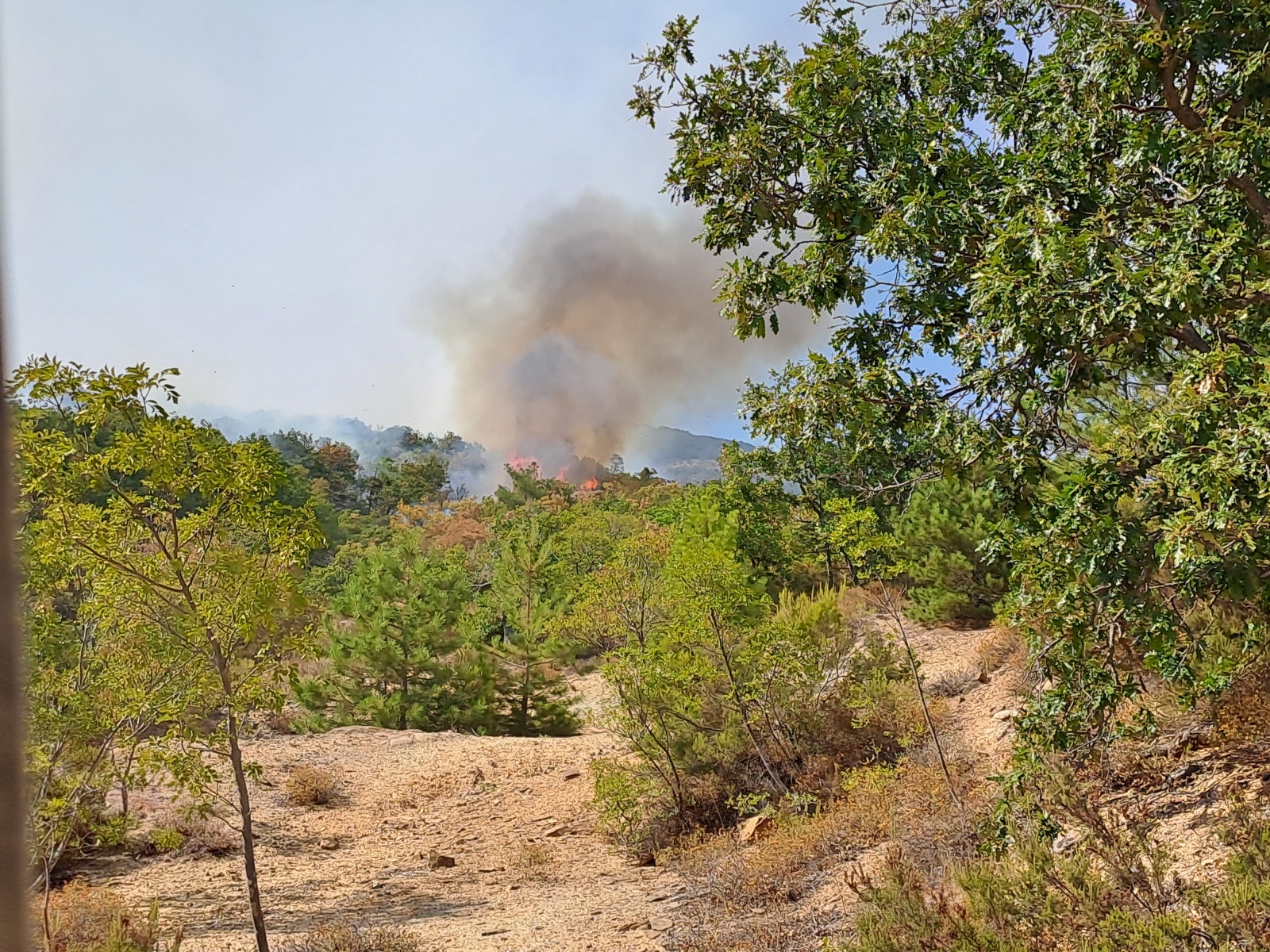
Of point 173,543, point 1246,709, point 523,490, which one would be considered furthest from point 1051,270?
point 523,490

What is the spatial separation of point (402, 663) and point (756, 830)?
383 inches

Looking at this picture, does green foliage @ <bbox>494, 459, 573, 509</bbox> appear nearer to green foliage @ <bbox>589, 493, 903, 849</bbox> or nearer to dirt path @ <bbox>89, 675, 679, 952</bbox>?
dirt path @ <bbox>89, 675, 679, 952</bbox>

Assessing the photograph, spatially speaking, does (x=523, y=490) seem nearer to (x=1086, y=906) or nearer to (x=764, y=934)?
(x=764, y=934)

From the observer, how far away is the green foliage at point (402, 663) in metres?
16.3

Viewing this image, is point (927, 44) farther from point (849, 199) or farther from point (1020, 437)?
point (1020, 437)

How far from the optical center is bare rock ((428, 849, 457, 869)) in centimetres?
988

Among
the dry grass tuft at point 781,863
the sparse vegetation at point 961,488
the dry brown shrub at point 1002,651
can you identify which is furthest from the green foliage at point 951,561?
the dry grass tuft at point 781,863

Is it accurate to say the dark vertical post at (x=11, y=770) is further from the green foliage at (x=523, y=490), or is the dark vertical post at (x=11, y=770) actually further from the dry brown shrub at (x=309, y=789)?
the green foliage at (x=523, y=490)

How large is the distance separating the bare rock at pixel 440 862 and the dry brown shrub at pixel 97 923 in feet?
10.00

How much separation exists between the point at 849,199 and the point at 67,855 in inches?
385

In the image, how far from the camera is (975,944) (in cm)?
409

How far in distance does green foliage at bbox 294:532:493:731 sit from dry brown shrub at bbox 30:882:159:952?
840cm

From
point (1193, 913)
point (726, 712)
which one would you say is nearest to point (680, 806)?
point (726, 712)

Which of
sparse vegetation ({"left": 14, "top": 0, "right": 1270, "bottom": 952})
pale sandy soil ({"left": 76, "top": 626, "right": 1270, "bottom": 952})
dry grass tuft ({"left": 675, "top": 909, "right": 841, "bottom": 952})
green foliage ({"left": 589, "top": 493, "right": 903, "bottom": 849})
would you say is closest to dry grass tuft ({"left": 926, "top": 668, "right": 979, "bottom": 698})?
pale sandy soil ({"left": 76, "top": 626, "right": 1270, "bottom": 952})
